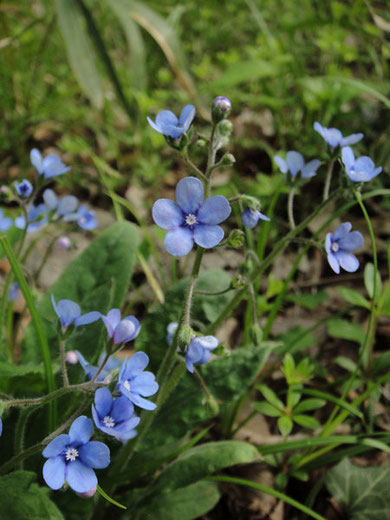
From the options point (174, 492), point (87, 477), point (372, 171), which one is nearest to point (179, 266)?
point (174, 492)

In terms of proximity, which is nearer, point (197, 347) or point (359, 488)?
point (197, 347)

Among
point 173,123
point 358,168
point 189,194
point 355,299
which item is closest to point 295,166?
point 358,168

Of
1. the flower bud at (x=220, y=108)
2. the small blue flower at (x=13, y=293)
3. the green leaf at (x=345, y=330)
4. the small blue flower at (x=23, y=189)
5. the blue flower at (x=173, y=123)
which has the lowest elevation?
the green leaf at (x=345, y=330)

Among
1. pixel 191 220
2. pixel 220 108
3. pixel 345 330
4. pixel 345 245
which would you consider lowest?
pixel 345 330

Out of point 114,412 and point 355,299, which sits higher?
point 114,412

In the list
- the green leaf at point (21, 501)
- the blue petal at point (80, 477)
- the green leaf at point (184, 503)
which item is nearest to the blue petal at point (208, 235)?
the blue petal at point (80, 477)

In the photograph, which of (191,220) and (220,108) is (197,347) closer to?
(191,220)

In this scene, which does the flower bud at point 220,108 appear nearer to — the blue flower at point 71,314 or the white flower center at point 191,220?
the white flower center at point 191,220
